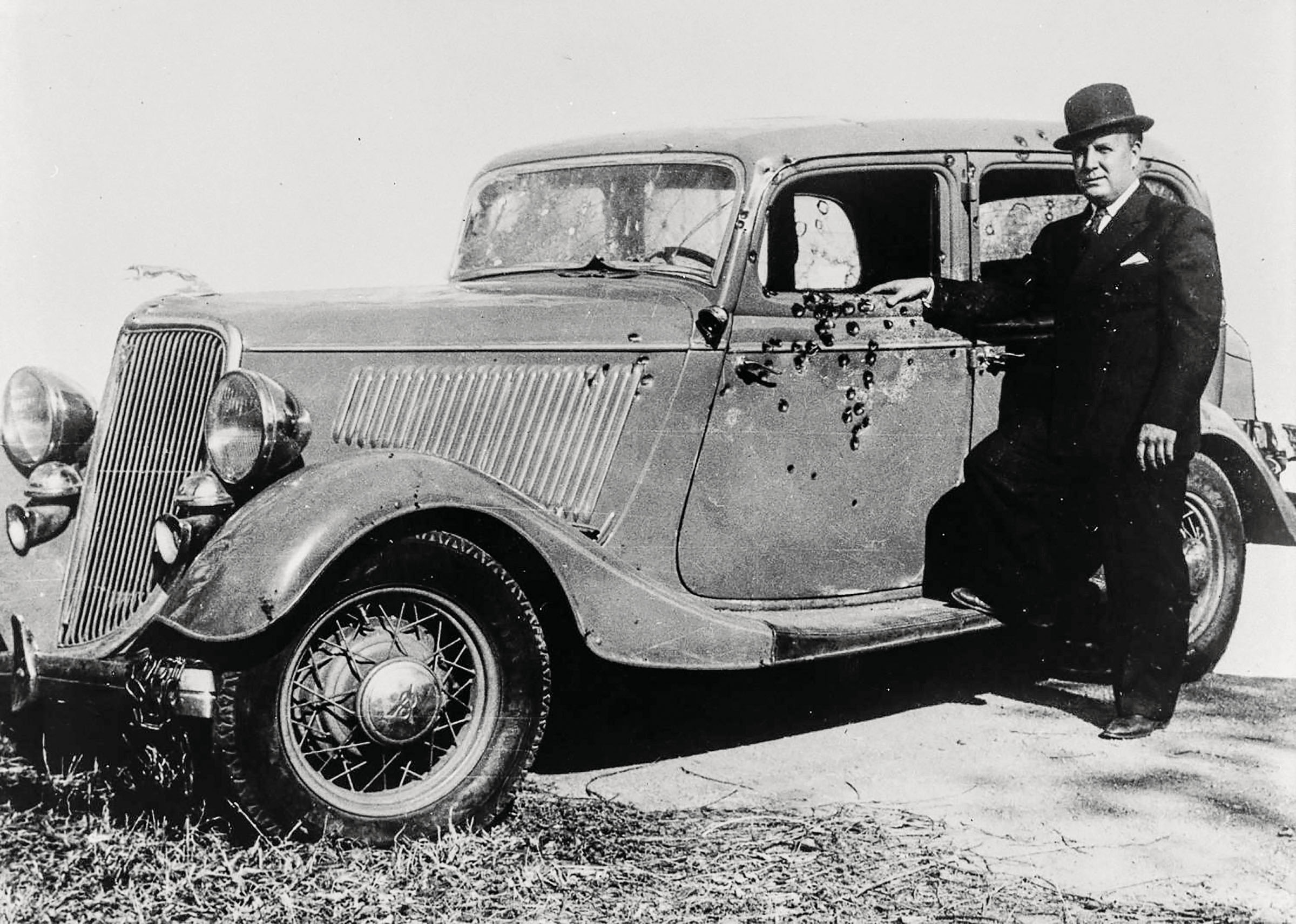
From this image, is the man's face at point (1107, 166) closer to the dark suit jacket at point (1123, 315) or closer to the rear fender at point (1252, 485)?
the dark suit jacket at point (1123, 315)

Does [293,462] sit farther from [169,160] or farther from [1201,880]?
[169,160]

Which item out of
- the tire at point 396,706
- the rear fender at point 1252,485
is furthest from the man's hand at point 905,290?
the tire at point 396,706

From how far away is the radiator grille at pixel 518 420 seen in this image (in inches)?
153

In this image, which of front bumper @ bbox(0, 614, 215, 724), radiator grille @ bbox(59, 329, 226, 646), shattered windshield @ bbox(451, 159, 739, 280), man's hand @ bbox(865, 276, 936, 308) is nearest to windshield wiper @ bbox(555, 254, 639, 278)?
shattered windshield @ bbox(451, 159, 739, 280)

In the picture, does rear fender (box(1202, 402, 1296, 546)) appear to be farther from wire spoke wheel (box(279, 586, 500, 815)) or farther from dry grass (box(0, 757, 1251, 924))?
wire spoke wheel (box(279, 586, 500, 815))

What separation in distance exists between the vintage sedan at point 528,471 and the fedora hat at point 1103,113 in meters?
0.37

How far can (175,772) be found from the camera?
329cm

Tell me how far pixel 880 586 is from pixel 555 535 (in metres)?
1.42

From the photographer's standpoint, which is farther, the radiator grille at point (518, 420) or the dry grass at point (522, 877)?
the radiator grille at point (518, 420)

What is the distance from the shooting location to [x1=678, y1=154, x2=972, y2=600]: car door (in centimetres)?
400

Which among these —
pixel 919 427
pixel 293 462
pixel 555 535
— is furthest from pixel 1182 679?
pixel 293 462

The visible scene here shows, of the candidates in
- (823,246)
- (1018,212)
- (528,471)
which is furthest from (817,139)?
(528,471)

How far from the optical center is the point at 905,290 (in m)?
4.24

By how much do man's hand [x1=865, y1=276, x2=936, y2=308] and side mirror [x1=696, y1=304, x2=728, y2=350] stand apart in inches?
23.4
